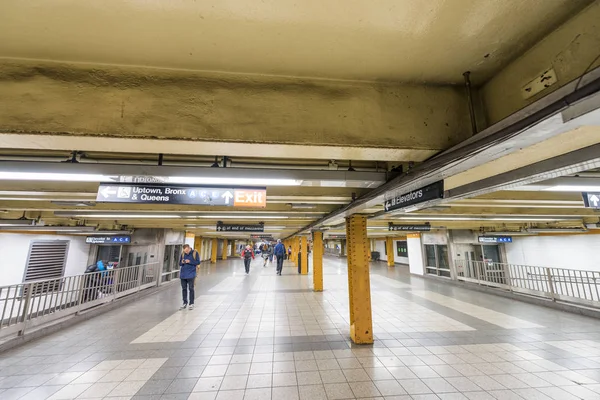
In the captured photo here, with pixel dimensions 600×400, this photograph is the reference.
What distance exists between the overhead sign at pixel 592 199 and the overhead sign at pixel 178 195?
15.7ft

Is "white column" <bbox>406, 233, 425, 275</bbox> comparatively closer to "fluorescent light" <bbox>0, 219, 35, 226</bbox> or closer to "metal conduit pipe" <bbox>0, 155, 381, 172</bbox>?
"metal conduit pipe" <bbox>0, 155, 381, 172</bbox>

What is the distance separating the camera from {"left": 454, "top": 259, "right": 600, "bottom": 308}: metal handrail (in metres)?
6.64

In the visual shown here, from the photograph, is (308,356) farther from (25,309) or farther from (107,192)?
(25,309)

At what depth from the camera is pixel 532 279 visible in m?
7.58

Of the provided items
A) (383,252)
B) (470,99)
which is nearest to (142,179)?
(470,99)

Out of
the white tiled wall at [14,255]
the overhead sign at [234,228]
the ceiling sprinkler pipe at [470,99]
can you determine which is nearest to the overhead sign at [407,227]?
the overhead sign at [234,228]

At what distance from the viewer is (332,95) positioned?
1882 mm

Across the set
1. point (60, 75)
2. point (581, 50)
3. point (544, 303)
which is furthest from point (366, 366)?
point (544, 303)

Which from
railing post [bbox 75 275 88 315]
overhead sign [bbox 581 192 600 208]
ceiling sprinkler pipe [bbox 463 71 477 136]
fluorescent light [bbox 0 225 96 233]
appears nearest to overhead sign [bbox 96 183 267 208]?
ceiling sprinkler pipe [bbox 463 71 477 136]

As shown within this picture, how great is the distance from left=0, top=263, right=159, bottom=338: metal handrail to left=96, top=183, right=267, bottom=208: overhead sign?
344cm

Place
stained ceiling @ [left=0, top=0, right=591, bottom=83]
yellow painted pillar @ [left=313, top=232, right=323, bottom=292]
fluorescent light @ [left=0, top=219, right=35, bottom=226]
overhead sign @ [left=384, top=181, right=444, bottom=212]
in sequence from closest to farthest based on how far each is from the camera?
stained ceiling @ [left=0, top=0, right=591, bottom=83]
overhead sign @ [left=384, top=181, right=444, bottom=212]
fluorescent light @ [left=0, top=219, right=35, bottom=226]
yellow painted pillar @ [left=313, top=232, right=323, bottom=292]

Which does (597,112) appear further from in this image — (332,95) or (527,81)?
(332,95)

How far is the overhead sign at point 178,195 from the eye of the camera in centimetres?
292

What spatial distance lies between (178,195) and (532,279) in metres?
9.89
